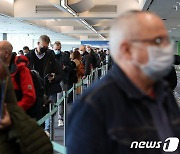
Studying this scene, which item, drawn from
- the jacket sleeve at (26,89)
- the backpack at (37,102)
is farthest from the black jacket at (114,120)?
the backpack at (37,102)

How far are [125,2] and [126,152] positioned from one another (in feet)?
45.8

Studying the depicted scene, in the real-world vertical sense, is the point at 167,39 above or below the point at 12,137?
above

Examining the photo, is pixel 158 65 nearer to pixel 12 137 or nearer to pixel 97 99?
pixel 97 99

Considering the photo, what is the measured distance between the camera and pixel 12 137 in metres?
2.47

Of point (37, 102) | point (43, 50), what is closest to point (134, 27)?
point (37, 102)

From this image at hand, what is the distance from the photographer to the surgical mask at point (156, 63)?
1.90 metres

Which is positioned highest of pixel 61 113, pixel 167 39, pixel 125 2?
pixel 125 2

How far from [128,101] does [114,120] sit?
0.41 ft

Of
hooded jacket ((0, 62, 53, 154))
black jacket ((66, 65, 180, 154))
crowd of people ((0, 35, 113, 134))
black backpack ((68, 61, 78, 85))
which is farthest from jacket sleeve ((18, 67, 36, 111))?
black backpack ((68, 61, 78, 85))

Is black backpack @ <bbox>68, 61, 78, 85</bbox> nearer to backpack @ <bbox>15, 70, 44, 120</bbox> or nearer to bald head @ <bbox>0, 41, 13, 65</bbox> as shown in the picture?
backpack @ <bbox>15, 70, 44, 120</bbox>

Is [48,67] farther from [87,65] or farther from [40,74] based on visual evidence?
[87,65]

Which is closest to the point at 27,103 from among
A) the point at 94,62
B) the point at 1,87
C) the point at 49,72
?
the point at 1,87

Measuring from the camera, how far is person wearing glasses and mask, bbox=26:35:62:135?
675cm

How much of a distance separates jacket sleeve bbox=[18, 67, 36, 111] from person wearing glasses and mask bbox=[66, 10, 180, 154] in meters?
2.43
